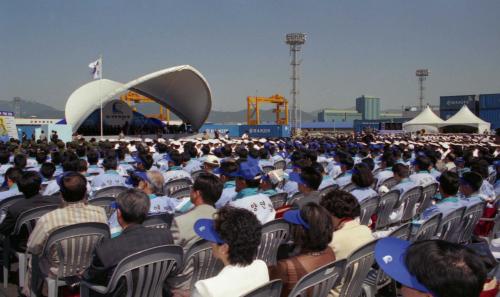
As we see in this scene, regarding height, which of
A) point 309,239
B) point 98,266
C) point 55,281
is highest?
point 309,239

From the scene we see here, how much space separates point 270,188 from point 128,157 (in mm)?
6507

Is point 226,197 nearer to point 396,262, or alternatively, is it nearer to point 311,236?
point 311,236

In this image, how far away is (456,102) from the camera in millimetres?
80312

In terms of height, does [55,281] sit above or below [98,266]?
below

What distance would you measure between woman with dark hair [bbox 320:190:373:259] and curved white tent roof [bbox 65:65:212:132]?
104 ft

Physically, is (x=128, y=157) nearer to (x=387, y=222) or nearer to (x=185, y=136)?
(x=387, y=222)

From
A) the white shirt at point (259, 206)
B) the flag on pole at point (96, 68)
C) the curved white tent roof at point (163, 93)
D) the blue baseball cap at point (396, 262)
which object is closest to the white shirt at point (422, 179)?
the white shirt at point (259, 206)

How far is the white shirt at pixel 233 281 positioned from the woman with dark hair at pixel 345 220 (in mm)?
1065

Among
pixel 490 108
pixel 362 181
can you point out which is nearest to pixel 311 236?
pixel 362 181

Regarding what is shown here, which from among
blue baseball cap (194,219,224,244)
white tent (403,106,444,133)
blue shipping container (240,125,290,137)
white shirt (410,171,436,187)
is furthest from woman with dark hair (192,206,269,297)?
white tent (403,106,444,133)

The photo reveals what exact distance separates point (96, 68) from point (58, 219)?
25.0 meters

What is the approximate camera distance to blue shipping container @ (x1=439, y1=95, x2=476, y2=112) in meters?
76.8

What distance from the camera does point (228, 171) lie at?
7.04 metres

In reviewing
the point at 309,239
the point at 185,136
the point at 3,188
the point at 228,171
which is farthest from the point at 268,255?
the point at 185,136
